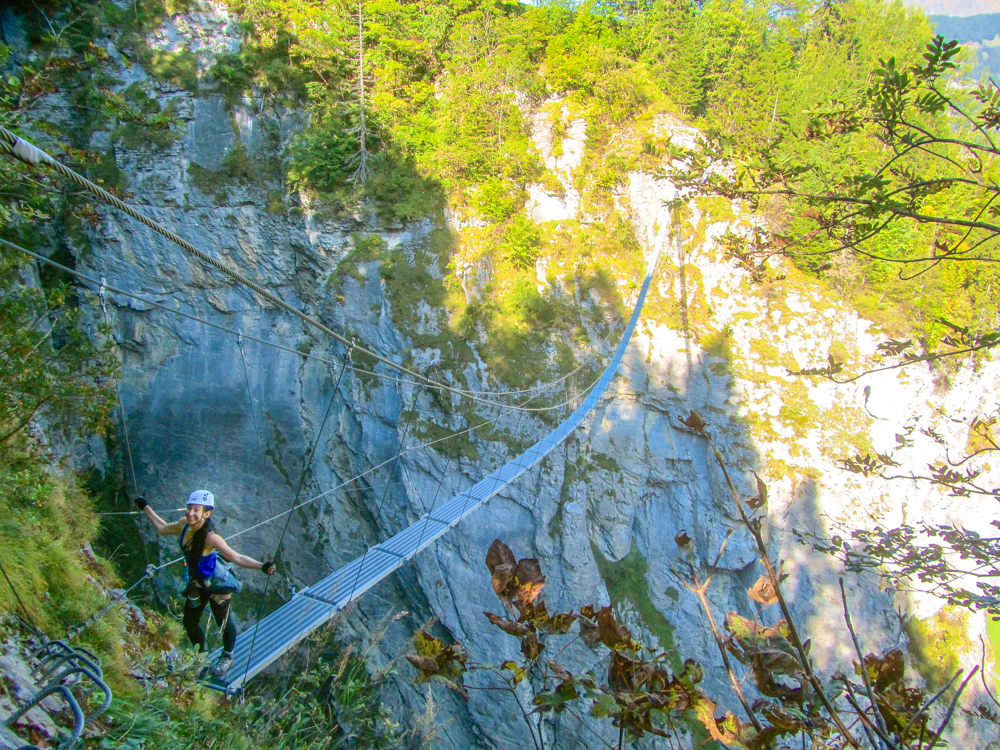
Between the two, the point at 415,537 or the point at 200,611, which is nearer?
the point at 200,611

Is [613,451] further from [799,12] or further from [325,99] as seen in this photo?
[799,12]

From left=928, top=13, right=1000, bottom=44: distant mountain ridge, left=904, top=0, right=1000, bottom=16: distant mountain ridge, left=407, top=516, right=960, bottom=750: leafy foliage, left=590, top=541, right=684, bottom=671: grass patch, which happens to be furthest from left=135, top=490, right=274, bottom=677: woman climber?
left=904, top=0, right=1000, bottom=16: distant mountain ridge

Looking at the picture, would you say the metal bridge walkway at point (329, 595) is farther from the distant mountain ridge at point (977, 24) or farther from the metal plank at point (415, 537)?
the distant mountain ridge at point (977, 24)

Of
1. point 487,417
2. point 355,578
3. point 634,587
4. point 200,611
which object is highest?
point 200,611

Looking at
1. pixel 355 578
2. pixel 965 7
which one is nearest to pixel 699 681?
pixel 355 578

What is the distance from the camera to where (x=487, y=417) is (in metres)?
8.40

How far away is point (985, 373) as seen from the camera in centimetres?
791

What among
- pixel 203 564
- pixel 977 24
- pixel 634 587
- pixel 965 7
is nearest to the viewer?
pixel 203 564

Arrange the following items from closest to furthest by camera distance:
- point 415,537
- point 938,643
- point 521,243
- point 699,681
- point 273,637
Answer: point 699,681, point 273,637, point 415,537, point 938,643, point 521,243

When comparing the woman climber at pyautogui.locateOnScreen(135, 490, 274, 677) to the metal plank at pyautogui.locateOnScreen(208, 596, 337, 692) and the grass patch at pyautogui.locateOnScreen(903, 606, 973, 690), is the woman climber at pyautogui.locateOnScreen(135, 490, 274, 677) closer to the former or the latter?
the metal plank at pyautogui.locateOnScreen(208, 596, 337, 692)

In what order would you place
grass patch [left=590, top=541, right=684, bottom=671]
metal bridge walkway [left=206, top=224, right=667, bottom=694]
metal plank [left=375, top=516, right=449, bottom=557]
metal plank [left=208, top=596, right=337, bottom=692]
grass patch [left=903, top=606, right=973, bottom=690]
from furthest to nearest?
grass patch [left=590, top=541, right=684, bottom=671] < grass patch [left=903, top=606, right=973, bottom=690] < metal plank [left=375, top=516, right=449, bottom=557] < metal bridge walkway [left=206, top=224, right=667, bottom=694] < metal plank [left=208, top=596, right=337, bottom=692]

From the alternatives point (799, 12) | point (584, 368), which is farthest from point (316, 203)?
point (799, 12)

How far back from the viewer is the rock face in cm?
751

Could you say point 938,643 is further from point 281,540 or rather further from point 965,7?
point 965,7
